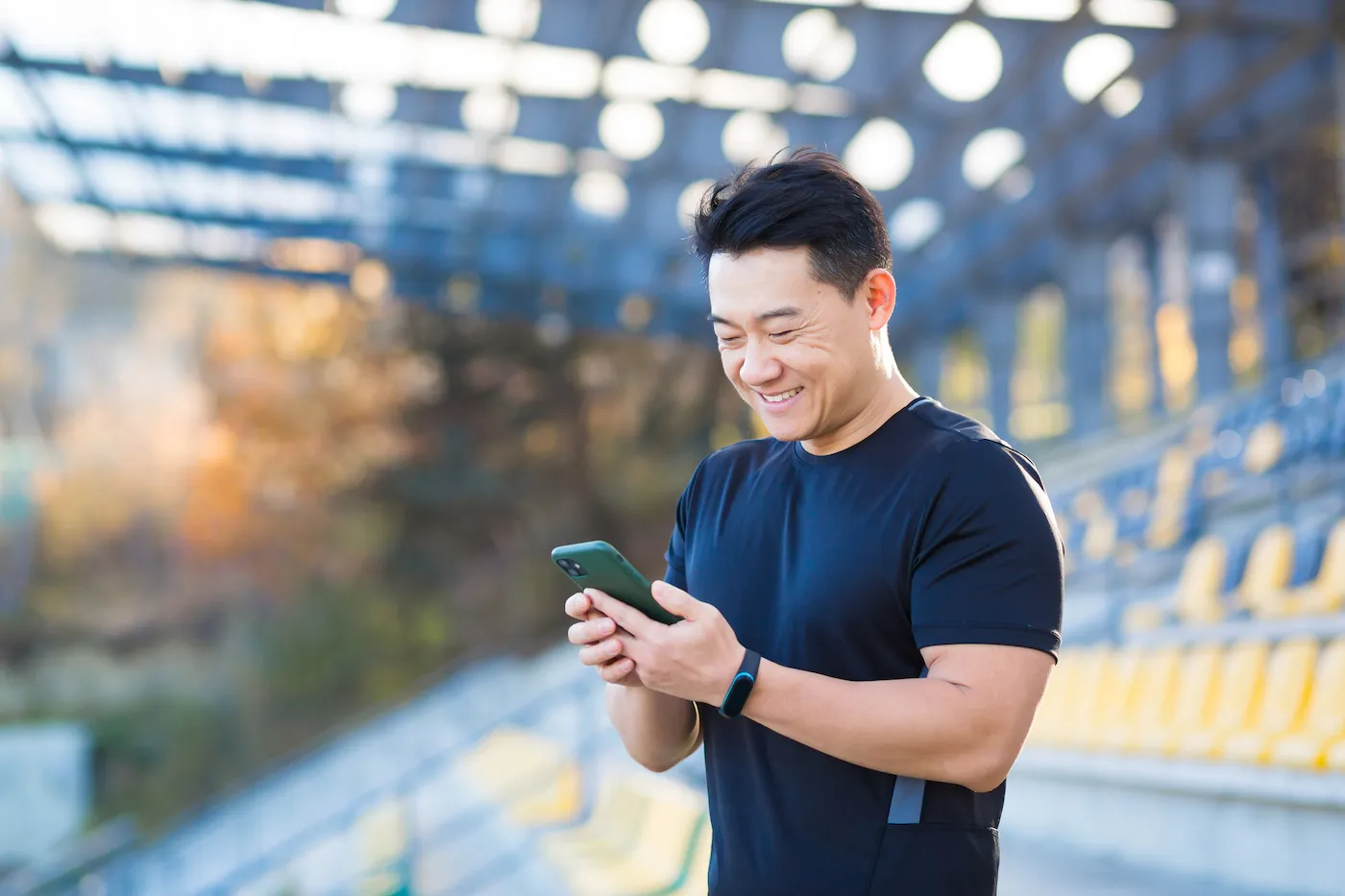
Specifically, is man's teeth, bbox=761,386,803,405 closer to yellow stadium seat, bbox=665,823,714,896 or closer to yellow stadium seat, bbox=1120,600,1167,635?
yellow stadium seat, bbox=665,823,714,896

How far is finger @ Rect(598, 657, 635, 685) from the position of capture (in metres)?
1.79

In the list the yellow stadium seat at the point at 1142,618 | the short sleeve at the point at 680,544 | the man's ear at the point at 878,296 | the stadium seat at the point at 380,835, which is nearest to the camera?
the man's ear at the point at 878,296

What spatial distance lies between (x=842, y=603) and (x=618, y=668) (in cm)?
30

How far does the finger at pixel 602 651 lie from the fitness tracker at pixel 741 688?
0.16 m

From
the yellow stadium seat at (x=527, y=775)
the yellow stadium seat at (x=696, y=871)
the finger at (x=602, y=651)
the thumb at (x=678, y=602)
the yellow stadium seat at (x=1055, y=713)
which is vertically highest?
the thumb at (x=678, y=602)

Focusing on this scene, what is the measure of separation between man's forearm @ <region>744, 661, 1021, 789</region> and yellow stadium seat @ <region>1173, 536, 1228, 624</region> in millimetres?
5830

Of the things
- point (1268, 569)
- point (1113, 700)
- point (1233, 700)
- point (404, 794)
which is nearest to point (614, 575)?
point (1233, 700)

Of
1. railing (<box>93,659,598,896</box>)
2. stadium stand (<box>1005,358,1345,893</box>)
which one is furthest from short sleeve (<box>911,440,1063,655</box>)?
railing (<box>93,659,598,896</box>)

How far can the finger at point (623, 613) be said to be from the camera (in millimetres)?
1729

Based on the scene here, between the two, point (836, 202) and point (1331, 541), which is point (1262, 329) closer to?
point (1331, 541)

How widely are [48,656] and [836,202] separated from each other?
33109 mm

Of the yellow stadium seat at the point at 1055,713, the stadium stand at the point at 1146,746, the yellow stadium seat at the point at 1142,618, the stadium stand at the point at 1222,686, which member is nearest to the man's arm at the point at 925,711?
the stadium stand at the point at 1146,746

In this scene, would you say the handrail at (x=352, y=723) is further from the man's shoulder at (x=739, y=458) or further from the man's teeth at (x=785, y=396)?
the man's teeth at (x=785, y=396)

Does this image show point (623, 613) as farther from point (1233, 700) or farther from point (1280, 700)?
point (1233, 700)
